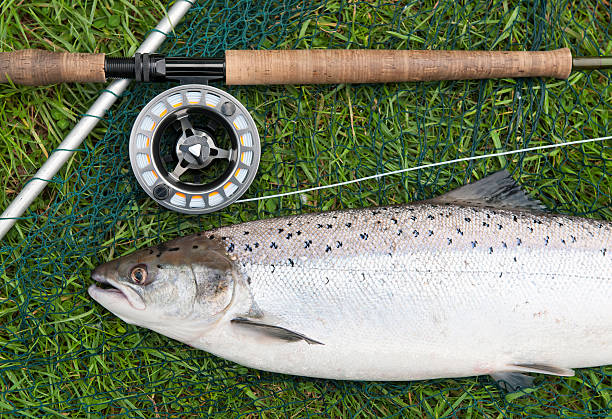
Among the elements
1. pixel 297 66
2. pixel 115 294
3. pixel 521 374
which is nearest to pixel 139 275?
pixel 115 294

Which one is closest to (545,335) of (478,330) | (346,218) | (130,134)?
(478,330)

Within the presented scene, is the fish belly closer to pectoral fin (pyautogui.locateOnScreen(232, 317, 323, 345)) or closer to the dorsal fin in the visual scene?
pectoral fin (pyautogui.locateOnScreen(232, 317, 323, 345))

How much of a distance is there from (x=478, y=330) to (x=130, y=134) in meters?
1.80

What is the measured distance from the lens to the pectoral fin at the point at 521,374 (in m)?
2.24

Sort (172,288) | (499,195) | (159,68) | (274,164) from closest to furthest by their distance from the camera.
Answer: (172,288) → (159,68) → (499,195) → (274,164)

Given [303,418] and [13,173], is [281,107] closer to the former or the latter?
[13,173]

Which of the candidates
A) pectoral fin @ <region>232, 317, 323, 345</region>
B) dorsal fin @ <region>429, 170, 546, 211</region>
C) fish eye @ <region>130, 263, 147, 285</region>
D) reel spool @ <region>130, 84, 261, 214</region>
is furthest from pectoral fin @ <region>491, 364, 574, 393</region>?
fish eye @ <region>130, 263, 147, 285</region>

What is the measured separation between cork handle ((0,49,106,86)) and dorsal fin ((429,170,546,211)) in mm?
1658

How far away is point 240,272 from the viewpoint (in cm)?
216

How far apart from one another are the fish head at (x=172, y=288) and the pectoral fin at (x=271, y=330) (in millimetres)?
94

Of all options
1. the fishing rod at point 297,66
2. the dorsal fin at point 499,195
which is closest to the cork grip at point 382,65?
the fishing rod at point 297,66

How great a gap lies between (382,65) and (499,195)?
0.81m

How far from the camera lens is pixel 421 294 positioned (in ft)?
7.07

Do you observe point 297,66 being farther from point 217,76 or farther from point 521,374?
point 521,374
